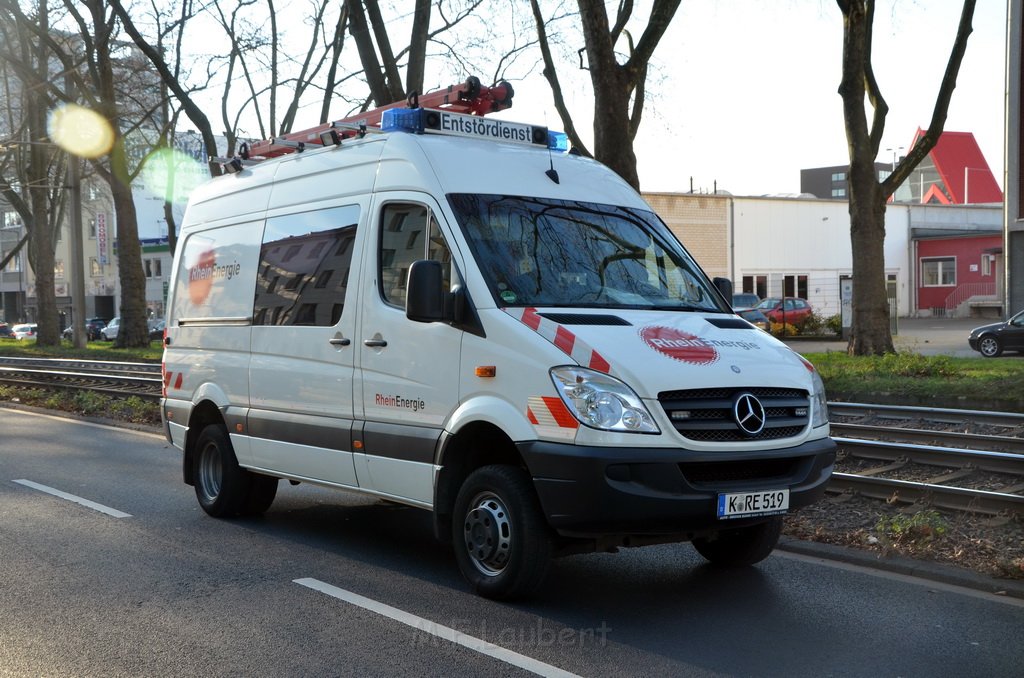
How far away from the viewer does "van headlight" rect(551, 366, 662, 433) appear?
5.40 meters

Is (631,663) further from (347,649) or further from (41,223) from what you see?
(41,223)

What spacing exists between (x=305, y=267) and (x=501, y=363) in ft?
7.53

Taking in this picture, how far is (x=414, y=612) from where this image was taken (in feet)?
18.9

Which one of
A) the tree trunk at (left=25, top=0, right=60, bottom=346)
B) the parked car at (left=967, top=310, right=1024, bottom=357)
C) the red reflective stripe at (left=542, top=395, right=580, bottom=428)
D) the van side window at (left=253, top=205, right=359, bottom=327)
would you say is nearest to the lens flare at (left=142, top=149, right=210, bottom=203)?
the tree trunk at (left=25, top=0, right=60, bottom=346)

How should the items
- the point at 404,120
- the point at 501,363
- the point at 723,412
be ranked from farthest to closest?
the point at 404,120, the point at 501,363, the point at 723,412

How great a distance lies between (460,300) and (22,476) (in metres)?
6.54

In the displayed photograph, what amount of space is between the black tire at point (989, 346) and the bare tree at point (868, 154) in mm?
8014

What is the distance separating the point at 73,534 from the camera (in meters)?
7.75

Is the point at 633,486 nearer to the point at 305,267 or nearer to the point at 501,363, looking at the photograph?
the point at 501,363

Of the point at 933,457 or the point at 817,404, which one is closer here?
the point at 817,404

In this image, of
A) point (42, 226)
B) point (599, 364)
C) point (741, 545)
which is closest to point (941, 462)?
point (741, 545)

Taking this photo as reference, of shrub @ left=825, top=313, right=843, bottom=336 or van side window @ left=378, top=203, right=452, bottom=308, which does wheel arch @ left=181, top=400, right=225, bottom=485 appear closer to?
van side window @ left=378, top=203, right=452, bottom=308

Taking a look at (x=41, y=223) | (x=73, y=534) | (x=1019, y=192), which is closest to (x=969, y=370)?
(x=1019, y=192)

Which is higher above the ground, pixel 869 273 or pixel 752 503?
pixel 869 273
